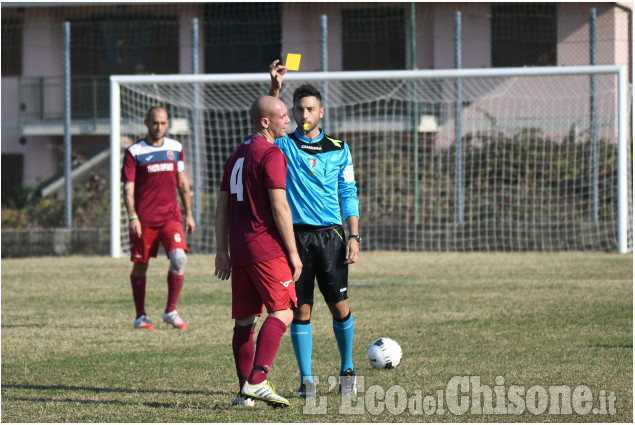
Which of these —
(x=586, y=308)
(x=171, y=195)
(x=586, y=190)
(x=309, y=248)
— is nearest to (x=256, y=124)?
(x=309, y=248)

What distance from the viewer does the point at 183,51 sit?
23.7 metres

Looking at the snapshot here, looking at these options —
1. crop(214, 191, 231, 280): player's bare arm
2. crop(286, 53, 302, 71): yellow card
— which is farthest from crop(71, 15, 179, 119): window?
crop(214, 191, 231, 280): player's bare arm

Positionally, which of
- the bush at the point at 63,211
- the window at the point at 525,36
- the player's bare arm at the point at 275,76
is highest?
the window at the point at 525,36

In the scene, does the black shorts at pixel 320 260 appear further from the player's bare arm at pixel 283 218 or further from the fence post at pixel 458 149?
the fence post at pixel 458 149

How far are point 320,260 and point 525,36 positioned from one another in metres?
15.3

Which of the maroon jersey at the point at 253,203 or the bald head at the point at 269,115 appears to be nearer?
the maroon jersey at the point at 253,203

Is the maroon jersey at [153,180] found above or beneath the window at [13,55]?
beneath

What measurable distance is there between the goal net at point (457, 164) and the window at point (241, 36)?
431cm

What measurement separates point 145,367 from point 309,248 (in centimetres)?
179

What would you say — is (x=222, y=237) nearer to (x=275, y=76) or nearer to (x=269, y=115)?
(x=269, y=115)

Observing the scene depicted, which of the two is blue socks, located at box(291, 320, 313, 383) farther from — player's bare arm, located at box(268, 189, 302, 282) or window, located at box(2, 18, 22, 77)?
window, located at box(2, 18, 22, 77)

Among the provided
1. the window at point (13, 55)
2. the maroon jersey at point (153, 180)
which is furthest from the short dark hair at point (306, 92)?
the window at point (13, 55)

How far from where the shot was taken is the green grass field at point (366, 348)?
5.51m

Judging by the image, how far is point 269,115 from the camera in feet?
18.4
